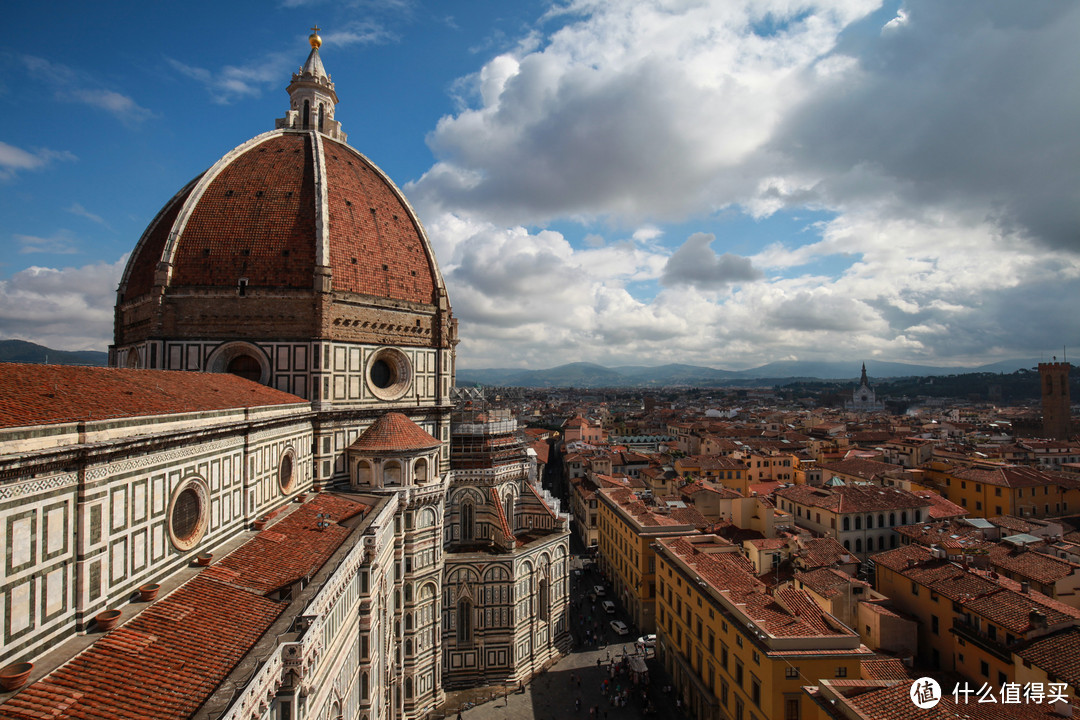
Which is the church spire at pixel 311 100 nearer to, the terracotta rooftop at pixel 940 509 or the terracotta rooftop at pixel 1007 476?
the terracotta rooftop at pixel 940 509

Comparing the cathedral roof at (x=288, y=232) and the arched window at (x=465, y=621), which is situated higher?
the cathedral roof at (x=288, y=232)

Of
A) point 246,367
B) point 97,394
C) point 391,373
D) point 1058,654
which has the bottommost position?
point 1058,654

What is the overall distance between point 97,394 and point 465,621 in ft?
67.1

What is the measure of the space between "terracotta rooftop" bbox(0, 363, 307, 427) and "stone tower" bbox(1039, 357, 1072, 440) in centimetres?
11075

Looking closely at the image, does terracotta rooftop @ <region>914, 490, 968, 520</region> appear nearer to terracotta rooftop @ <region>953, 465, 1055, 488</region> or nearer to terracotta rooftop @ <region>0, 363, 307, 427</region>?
terracotta rooftop @ <region>953, 465, 1055, 488</region>

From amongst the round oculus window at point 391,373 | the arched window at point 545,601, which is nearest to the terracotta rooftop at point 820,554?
the arched window at point 545,601

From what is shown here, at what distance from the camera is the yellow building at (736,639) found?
18438 millimetres

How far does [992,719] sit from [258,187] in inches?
1212

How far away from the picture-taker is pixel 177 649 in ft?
31.9

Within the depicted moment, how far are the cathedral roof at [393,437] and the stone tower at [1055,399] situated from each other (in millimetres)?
103071

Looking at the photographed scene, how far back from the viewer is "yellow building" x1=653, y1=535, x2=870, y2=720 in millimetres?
18438

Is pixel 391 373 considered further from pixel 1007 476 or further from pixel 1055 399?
pixel 1055 399

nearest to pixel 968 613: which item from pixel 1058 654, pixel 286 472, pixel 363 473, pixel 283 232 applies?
pixel 1058 654

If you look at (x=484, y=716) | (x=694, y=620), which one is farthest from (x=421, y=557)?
(x=694, y=620)
